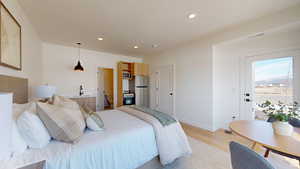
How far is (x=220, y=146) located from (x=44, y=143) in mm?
2734

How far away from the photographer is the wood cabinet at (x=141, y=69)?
4.89 meters

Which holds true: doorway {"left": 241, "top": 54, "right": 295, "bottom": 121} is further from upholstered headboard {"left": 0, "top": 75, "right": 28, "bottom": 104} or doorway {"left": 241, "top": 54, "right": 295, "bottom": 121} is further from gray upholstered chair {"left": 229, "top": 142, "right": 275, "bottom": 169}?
upholstered headboard {"left": 0, "top": 75, "right": 28, "bottom": 104}

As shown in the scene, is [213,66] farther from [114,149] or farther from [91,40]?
[91,40]

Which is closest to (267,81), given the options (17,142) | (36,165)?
(36,165)

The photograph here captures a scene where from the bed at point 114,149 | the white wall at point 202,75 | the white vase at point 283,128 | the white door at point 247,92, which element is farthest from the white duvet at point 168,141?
the white door at point 247,92

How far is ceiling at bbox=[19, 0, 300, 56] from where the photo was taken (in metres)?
1.90

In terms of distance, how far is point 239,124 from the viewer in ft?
5.26

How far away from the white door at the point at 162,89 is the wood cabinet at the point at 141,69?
295mm

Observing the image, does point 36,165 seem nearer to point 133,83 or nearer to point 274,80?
point 274,80

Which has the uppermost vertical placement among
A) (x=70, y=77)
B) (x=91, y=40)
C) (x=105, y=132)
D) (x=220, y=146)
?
(x=91, y=40)

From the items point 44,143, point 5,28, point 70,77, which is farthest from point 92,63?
point 44,143

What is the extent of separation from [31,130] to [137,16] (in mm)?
2182

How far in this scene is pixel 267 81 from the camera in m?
2.67

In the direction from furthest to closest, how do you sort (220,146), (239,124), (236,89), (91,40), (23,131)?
(91,40)
(236,89)
(220,146)
(239,124)
(23,131)
